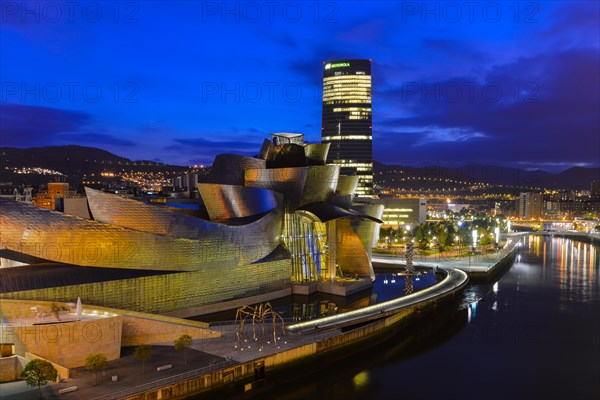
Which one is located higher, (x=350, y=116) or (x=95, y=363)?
(x=350, y=116)

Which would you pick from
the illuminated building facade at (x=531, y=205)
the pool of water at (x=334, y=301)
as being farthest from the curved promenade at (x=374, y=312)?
the illuminated building facade at (x=531, y=205)

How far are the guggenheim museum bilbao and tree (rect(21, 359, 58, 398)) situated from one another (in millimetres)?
5604

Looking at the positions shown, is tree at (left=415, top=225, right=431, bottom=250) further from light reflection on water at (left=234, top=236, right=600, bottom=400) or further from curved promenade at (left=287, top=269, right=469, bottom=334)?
curved promenade at (left=287, top=269, right=469, bottom=334)

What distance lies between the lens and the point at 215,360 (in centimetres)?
1953

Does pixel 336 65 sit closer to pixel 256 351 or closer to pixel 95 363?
pixel 256 351

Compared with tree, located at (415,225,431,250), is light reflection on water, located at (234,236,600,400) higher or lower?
lower

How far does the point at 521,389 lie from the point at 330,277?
16860 millimetres

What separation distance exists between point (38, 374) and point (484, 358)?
63.6 ft

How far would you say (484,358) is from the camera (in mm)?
24078

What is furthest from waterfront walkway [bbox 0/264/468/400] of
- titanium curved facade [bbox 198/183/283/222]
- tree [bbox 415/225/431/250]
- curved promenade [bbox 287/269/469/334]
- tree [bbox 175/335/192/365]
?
tree [bbox 415/225/431/250]

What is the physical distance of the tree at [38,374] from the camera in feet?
51.0

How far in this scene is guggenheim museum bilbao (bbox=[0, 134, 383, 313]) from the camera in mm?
22641

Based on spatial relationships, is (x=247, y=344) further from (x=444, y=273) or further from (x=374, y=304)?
(x=444, y=273)

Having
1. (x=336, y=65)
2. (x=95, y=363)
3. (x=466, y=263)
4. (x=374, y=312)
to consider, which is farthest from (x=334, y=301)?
(x=336, y=65)
